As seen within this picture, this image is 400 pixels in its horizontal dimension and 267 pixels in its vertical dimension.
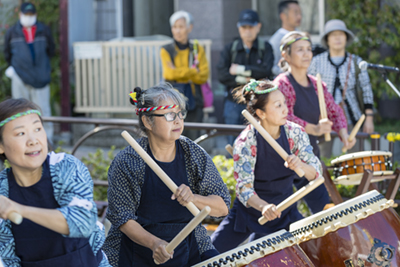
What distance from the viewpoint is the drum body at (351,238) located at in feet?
9.55

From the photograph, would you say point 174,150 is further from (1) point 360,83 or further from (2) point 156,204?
(1) point 360,83

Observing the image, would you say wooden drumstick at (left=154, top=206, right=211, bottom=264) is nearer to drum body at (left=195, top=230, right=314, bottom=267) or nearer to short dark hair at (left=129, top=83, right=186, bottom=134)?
drum body at (left=195, top=230, right=314, bottom=267)

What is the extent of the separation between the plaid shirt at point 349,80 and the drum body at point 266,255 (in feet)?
9.64

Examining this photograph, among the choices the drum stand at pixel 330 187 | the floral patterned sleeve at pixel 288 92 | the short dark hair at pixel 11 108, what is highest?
the short dark hair at pixel 11 108

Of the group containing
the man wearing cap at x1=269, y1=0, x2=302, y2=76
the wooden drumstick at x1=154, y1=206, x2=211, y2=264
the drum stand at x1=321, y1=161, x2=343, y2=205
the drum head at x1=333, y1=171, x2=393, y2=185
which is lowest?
the drum stand at x1=321, y1=161, x2=343, y2=205

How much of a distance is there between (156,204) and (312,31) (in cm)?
635

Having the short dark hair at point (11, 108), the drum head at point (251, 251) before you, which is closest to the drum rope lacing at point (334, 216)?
the drum head at point (251, 251)

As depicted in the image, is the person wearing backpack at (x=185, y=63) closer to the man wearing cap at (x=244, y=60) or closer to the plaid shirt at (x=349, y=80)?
the man wearing cap at (x=244, y=60)

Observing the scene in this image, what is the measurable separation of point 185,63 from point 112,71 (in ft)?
8.13

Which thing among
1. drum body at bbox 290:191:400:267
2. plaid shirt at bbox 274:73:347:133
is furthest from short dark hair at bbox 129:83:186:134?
plaid shirt at bbox 274:73:347:133

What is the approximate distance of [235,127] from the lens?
494 centimetres

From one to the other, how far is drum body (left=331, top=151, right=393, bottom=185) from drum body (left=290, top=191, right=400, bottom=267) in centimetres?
86

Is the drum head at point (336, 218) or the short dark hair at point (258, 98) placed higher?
the short dark hair at point (258, 98)

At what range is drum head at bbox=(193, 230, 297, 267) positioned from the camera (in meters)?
2.54
